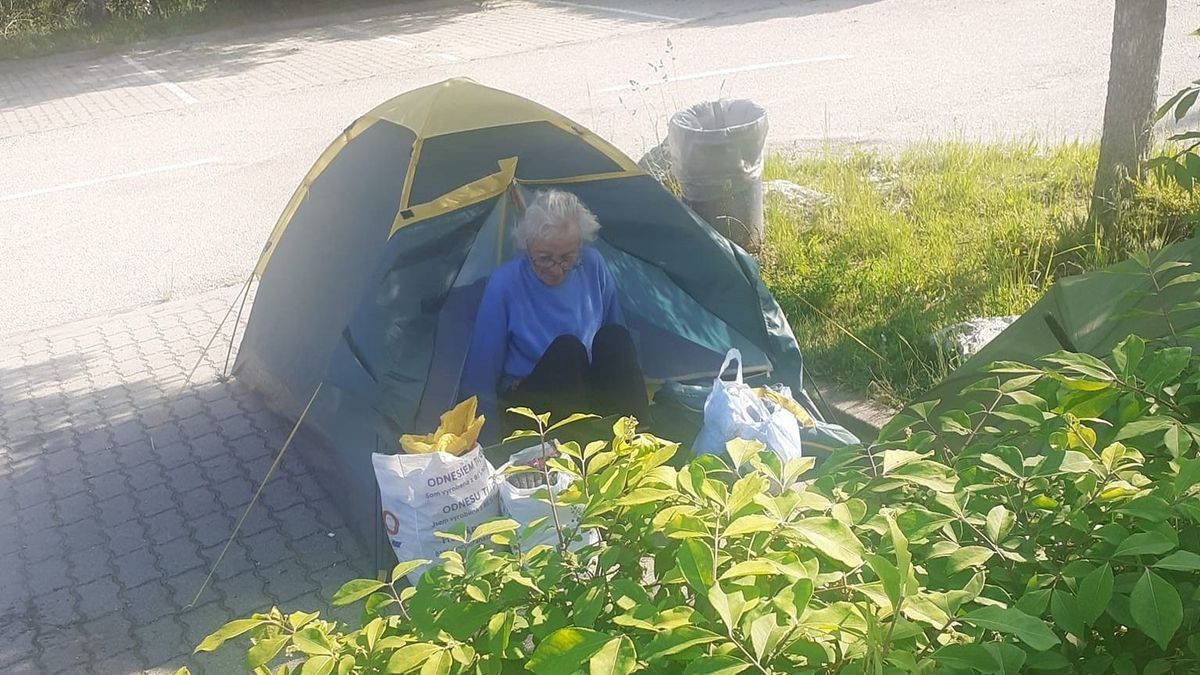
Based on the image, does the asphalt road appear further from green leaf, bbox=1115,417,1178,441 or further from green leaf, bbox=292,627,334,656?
green leaf, bbox=1115,417,1178,441

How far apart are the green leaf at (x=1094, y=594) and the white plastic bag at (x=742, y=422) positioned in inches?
84.0

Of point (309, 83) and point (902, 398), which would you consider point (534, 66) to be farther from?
point (902, 398)

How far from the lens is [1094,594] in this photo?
47.1 inches

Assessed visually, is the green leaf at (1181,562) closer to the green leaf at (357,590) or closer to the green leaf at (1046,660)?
the green leaf at (1046,660)

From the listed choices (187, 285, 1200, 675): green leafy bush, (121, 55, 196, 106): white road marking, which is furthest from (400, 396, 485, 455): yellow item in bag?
(121, 55, 196, 106): white road marking

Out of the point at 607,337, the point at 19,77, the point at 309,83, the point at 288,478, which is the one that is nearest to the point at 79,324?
the point at 288,478

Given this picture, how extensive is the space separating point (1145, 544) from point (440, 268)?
3.10 m

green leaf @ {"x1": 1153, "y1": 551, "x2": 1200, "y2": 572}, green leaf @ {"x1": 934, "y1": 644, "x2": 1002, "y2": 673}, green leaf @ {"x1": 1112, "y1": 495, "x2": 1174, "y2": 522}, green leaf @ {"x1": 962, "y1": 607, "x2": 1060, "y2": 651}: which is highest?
green leaf @ {"x1": 1112, "y1": 495, "x2": 1174, "y2": 522}

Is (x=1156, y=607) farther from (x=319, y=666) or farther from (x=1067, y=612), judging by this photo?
(x=319, y=666)

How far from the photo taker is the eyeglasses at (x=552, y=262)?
387 cm

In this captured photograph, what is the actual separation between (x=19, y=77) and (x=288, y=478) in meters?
10.5

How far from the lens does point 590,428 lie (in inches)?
144

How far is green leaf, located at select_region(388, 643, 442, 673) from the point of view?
116 centimetres

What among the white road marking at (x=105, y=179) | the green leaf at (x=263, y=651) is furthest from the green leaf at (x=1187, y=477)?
the white road marking at (x=105, y=179)
